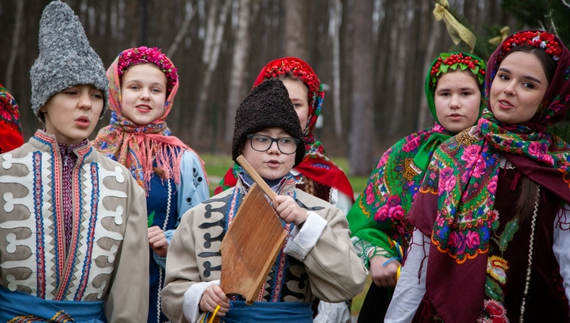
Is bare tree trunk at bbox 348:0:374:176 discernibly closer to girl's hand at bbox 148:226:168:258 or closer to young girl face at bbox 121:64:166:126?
young girl face at bbox 121:64:166:126

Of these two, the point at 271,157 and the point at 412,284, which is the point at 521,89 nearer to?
the point at 412,284

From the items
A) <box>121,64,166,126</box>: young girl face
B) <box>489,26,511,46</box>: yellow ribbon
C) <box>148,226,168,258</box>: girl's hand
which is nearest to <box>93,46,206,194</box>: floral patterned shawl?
<box>121,64,166,126</box>: young girl face

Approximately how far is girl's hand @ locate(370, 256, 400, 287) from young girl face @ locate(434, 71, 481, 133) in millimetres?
814

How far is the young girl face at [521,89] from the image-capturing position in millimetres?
2709

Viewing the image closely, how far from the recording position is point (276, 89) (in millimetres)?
2812

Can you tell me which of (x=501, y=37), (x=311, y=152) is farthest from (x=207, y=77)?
(x=311, y=152)

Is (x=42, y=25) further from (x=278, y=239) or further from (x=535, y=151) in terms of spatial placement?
(x=535, y=151)

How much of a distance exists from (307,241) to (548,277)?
104cm

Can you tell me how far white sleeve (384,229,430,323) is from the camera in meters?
2.82

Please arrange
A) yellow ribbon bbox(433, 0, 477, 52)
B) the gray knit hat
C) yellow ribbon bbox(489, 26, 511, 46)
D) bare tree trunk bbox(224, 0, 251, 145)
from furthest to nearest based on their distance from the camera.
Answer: bare tree trunk bbox(224, 0, 251, 145), yellow ribbon bbox(489, 26, 511, 46), yellow ribbon bbox(433, 0, 477, 52), the gray knit hat

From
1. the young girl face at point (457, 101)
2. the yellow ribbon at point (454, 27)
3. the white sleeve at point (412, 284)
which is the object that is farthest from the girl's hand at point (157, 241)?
the yellow ribbon at point (454, 27)

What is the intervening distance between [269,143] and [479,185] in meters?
0.92

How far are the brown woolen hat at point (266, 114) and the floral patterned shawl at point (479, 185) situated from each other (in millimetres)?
701

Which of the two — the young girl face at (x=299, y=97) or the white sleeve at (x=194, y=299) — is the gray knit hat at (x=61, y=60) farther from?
the young girl face at (x=299, y=97)
